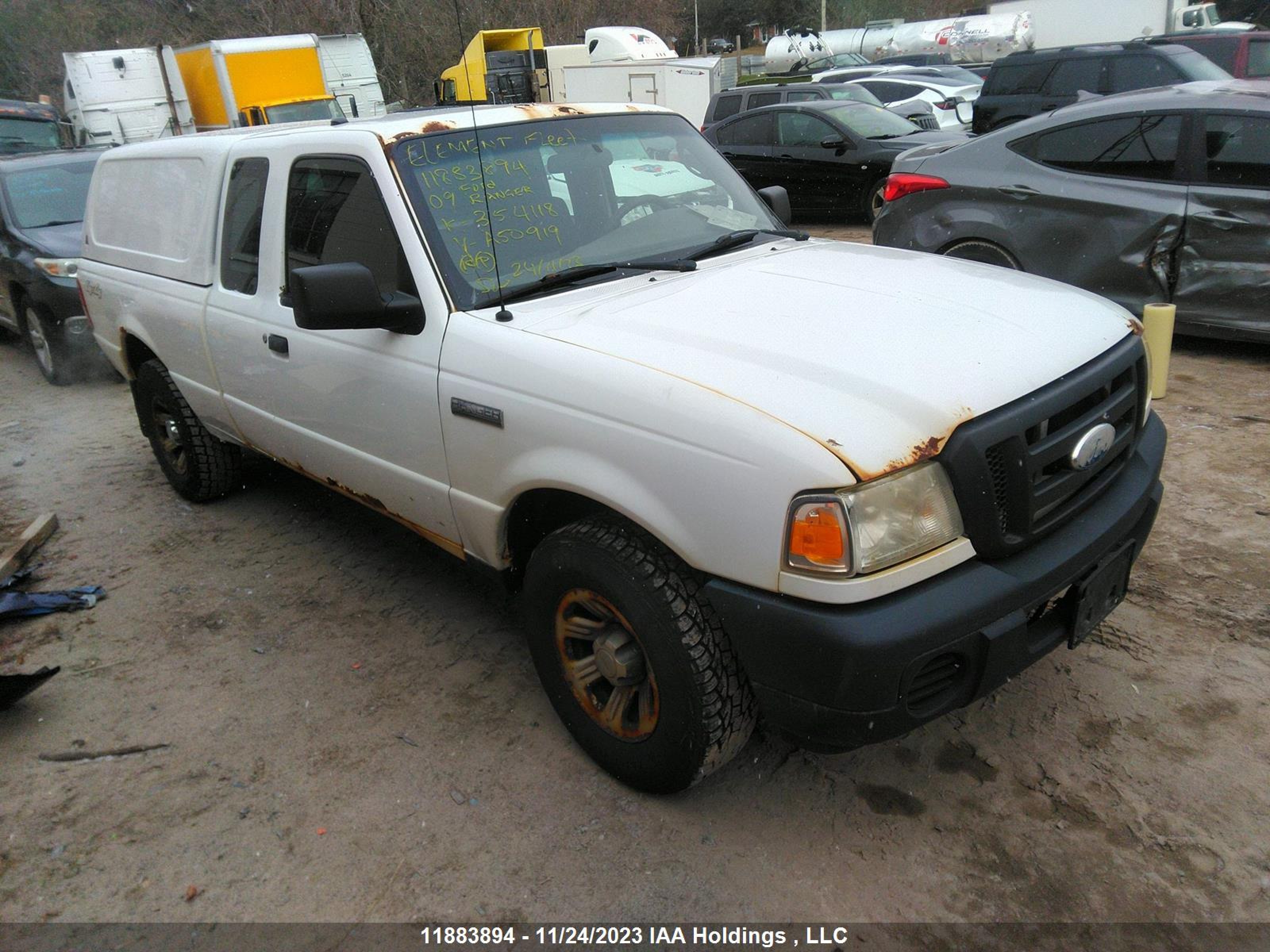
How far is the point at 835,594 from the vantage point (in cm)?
215

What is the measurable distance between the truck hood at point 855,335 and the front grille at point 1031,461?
5 centimetres

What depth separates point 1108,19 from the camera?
2419 centimetres

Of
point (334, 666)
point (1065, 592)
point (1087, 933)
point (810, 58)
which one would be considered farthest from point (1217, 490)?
point (810, 58)

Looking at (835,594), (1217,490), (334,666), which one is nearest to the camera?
(835,594)

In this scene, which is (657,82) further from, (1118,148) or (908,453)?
(908,453)

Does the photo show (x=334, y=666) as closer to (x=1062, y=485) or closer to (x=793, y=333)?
(x=793, y=333)

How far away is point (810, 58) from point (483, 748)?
1273 inches

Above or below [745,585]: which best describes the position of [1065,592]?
below

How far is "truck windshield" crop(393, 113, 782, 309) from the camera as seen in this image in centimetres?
308

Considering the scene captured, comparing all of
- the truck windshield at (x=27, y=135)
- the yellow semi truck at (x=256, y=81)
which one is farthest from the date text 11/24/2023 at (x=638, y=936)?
the truck windshield at (x=27, y=135)

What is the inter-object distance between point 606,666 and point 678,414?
826mm

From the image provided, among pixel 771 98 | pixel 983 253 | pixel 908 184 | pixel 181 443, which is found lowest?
pixel 181 443

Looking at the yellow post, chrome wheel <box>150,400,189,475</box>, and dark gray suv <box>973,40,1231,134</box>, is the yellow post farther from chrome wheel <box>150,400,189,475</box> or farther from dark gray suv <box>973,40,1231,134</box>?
dark gray suv <box>973,40,1231,134</box>

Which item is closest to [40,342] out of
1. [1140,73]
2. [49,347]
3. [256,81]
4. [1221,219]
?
[49,347]
